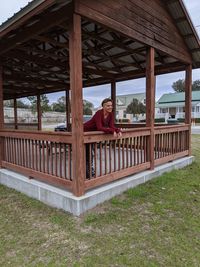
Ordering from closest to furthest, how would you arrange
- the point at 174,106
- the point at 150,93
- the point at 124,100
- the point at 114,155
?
the point at 114,155 → the point at 150,93 → the point at 174,106 → the point at 124,100

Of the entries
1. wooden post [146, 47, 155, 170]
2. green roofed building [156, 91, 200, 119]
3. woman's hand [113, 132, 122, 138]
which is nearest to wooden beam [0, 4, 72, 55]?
woman's hand [113, 132, 122, 138]

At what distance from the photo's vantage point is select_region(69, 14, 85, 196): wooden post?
10.6ft

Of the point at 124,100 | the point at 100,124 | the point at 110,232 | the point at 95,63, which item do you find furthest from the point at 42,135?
the point at 124,100

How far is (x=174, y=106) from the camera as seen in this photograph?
39.2m

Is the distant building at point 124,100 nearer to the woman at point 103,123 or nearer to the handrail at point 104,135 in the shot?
the handrail at point 104,135

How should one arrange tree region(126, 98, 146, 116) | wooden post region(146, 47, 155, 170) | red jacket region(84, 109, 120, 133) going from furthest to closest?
tree region(126, 98, 146, 116)
wooden post region(146, 47, 155, 170)
red jacket region(84, 109, 120, 133)

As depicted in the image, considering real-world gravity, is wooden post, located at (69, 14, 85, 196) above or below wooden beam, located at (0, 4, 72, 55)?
below

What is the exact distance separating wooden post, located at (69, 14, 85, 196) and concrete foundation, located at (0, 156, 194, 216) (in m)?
0.18

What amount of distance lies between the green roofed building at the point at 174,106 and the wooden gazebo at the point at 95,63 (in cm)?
3171

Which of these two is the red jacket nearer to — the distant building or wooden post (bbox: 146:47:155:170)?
wooden post (bbox: 146:47:155:170)

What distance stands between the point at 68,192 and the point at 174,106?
38551mm

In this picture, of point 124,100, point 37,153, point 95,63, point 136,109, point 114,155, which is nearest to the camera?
point 114,155

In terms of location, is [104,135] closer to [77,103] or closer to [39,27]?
[77,103]

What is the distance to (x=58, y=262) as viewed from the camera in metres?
2.39
